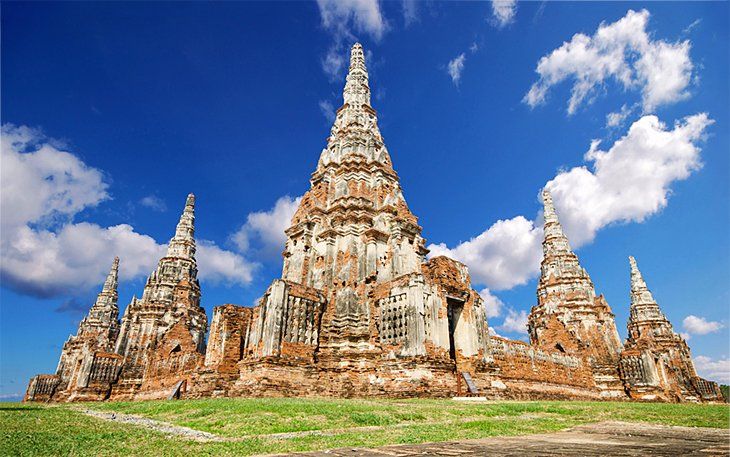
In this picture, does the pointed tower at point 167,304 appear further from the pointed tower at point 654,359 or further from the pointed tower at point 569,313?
the pointed tower at point 654,359

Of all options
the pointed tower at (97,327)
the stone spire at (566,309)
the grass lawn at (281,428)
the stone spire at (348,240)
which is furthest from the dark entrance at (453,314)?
the pointed tower at (97,327)

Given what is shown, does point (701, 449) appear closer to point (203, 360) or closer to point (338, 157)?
point (203, 360)

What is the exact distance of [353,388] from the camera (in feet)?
58.3

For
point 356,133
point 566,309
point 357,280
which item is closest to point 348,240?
point 357,280

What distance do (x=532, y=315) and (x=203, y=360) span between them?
3198 centimetres

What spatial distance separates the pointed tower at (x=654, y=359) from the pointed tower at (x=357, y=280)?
604 inches

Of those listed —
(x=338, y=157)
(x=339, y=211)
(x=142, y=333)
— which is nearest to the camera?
Result: (x=339, y=211)

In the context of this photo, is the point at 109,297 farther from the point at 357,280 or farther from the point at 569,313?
the point at 569,313

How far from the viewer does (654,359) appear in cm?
2850

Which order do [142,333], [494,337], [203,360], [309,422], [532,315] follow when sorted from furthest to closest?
1. [532,315]
2. [142,333]
3. [494,337]
4. [203,360]
5. [309,422]

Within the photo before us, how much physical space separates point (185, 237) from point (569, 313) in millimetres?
37828

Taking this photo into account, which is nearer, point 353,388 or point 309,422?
point 309,422

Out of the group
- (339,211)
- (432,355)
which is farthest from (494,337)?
(339,211)

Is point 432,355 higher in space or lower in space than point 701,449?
higher
